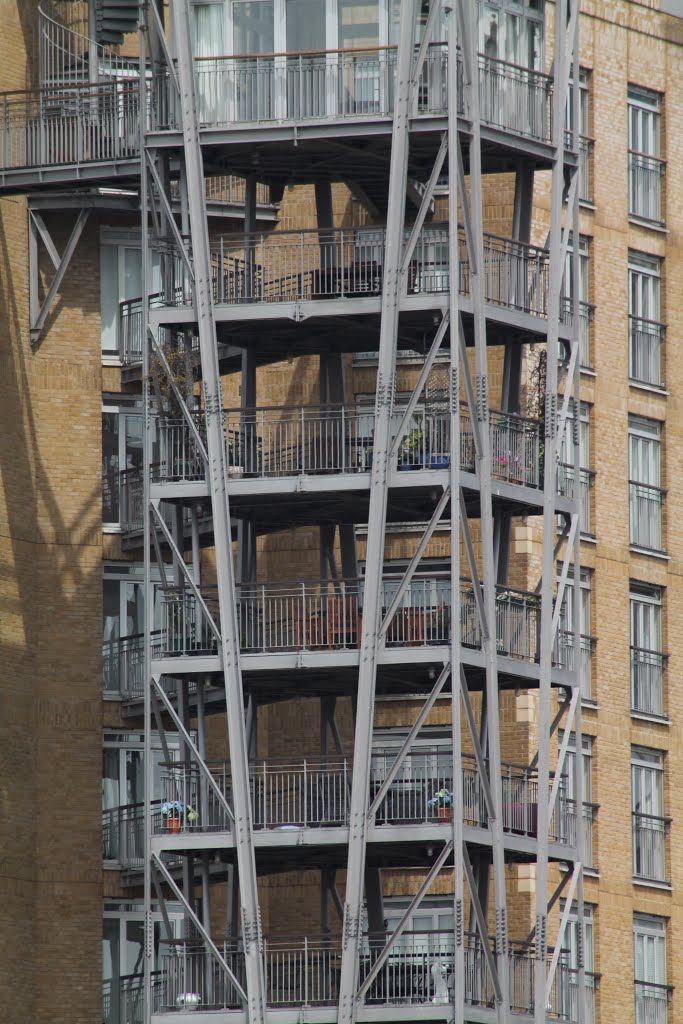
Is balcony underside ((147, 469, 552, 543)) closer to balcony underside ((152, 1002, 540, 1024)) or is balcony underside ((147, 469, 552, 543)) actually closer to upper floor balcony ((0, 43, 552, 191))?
upper floor balcony ((0, 43, 552, 191))

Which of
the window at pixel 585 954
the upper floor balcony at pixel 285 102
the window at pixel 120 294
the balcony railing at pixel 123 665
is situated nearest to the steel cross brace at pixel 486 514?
the upper floor balcony at pixel 285 102

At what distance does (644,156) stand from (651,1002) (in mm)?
18282

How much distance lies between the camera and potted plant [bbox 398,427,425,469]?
60219 millimetres

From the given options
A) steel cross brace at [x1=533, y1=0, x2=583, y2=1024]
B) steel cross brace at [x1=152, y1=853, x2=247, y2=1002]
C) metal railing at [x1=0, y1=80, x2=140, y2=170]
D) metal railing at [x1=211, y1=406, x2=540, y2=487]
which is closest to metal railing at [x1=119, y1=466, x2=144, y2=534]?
metal railing at [x1=211, y1=406, x2=540, y2=487]

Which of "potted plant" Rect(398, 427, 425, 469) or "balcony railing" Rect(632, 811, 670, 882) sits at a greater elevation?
"potted plant" Rect(398, 427, 425, 469)

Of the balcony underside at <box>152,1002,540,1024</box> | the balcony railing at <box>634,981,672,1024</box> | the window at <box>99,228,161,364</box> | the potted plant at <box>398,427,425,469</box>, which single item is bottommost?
the balcony underside at <box>152,1002,540,1024</box>

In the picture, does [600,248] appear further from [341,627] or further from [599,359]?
[341,627]

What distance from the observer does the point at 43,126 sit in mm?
66188

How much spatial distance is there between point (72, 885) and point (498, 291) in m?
14.2

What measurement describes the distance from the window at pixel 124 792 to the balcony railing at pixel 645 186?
52.9 ft

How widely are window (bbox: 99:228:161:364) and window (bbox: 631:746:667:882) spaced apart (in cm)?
1356

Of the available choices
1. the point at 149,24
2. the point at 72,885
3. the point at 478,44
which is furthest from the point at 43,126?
the point at 72,885

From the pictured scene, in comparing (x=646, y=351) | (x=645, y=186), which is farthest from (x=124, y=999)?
(x=645, y=186)

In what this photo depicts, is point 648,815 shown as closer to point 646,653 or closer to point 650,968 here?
point 650,968
